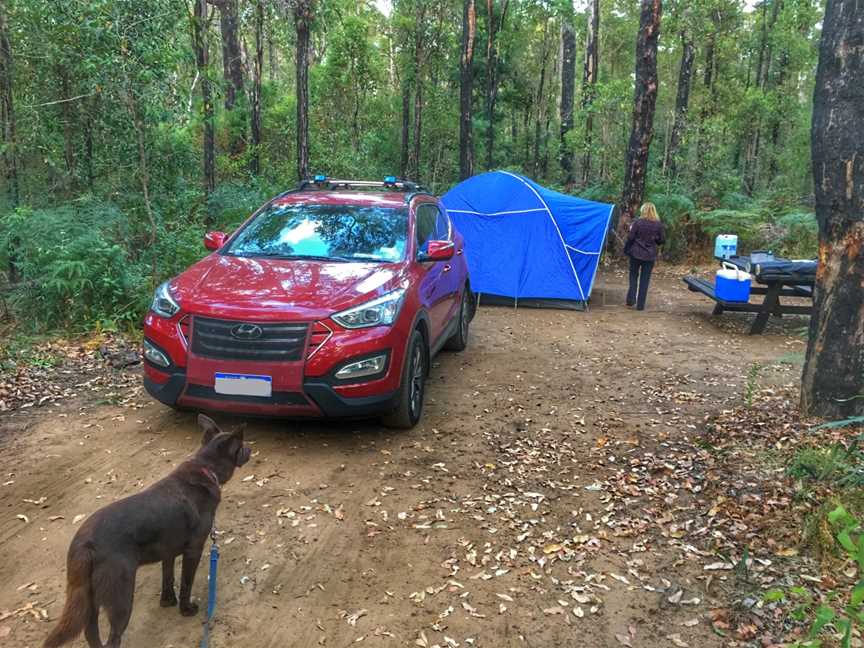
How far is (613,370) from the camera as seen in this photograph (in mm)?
7531

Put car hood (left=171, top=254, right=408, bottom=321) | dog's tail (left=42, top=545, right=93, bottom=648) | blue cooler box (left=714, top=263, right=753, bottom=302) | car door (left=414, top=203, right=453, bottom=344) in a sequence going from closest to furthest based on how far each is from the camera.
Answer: dog's tail (left=42, top=545, right=93, bottom=648) → car hood (left=171, top=254, right=408, bottom=321) → car door (left=414, top=203, right=453, bottom=344) → blue cooler box (left=714, top=263, right=753, bottom=302)

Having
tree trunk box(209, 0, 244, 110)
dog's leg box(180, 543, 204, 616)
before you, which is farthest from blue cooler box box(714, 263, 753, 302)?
tree trunk box(209, 0, 244, 110)

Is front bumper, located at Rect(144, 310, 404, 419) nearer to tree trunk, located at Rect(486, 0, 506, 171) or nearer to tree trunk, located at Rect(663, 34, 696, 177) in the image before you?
tree trunk, located at Rect(663, 34, 696, 177)

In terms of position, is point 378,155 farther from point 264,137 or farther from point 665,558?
point 665,558

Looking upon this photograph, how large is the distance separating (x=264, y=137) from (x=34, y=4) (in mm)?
14221

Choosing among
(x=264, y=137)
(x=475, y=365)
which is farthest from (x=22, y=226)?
(x=264, y=137)

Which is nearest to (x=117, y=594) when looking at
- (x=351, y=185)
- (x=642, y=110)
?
(x=351, y=185)

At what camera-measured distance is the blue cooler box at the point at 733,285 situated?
981 centimetres

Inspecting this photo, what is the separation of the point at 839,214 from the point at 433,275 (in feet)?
10.7

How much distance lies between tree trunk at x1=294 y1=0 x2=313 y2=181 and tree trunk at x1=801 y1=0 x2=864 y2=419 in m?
9.58

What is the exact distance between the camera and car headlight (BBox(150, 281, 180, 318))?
16.2 feet

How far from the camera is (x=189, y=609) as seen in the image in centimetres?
313

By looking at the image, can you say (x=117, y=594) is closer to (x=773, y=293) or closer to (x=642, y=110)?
(x=773, y=293)

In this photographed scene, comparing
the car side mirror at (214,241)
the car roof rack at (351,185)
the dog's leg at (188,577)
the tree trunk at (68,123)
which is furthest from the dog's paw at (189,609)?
the tree trunk at (68,123)
